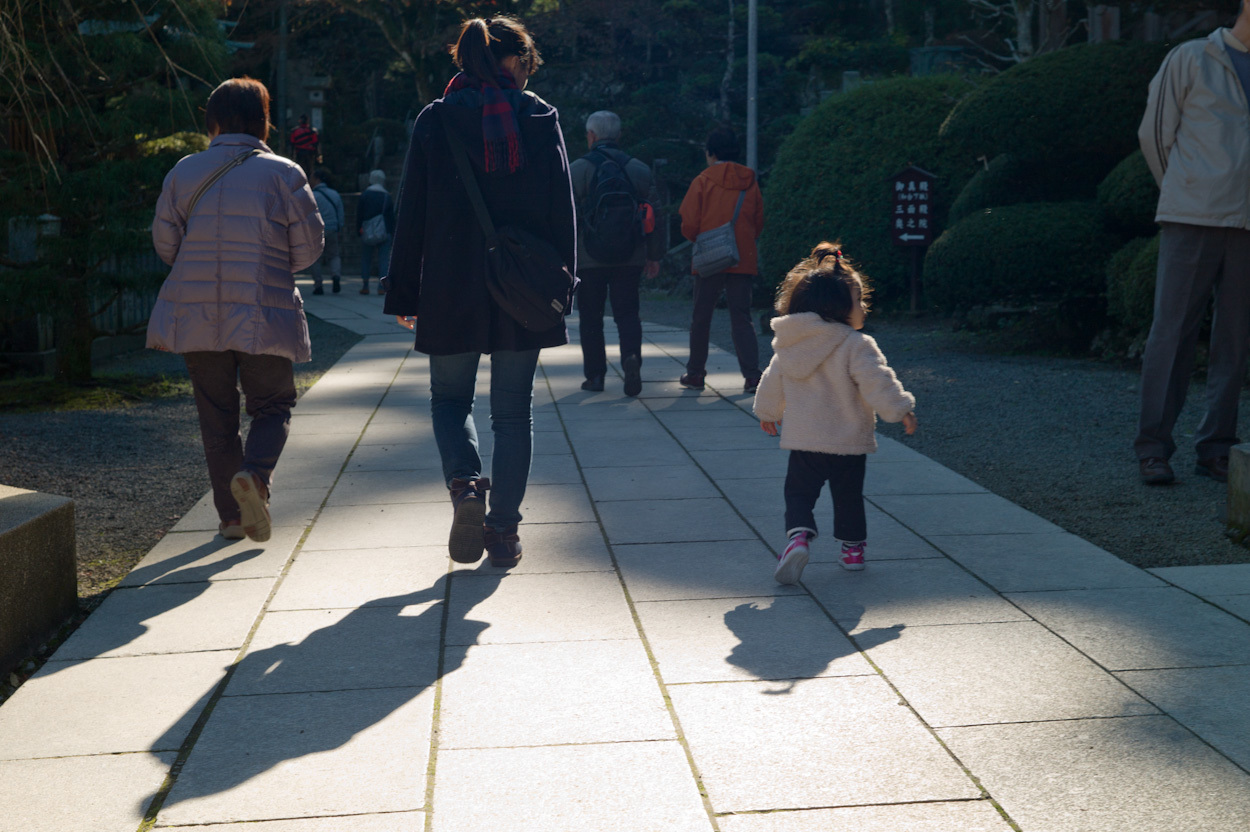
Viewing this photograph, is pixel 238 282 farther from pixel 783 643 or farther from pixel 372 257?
pixel 372 257

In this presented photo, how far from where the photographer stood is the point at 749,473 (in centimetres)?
581

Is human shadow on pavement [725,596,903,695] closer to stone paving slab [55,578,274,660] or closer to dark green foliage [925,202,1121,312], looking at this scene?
stone paving slab [55,578,274,660]

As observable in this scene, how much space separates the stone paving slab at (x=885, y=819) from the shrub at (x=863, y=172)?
11782 millimetres

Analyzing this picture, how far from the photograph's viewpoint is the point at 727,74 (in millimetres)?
22594

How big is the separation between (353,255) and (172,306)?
885 inches

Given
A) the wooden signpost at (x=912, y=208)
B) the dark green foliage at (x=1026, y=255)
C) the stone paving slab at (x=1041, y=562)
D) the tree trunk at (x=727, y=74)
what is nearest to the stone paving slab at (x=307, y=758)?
the stone paving slab at (x=1041, y=562)

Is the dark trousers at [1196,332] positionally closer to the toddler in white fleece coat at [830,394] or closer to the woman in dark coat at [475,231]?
the toddler in white fleece coat at [830,394]

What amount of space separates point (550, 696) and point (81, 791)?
111cm

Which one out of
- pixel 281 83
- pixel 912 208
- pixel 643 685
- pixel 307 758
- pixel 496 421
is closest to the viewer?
pixel 307 758

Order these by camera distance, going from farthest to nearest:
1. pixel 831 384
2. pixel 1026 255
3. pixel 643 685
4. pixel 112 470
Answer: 1. pixel 1026 255
2. pixel 112 470
3. pixel 831 384
4. pixel 643 685

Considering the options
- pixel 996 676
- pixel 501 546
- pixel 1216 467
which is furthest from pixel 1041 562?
pixel 501 546

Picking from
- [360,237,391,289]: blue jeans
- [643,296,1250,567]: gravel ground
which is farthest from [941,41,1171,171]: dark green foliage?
[360,237,391,289]: blue jeans

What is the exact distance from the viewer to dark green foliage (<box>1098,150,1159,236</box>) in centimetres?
907

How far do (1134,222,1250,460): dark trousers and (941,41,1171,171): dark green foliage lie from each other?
4.96 m
